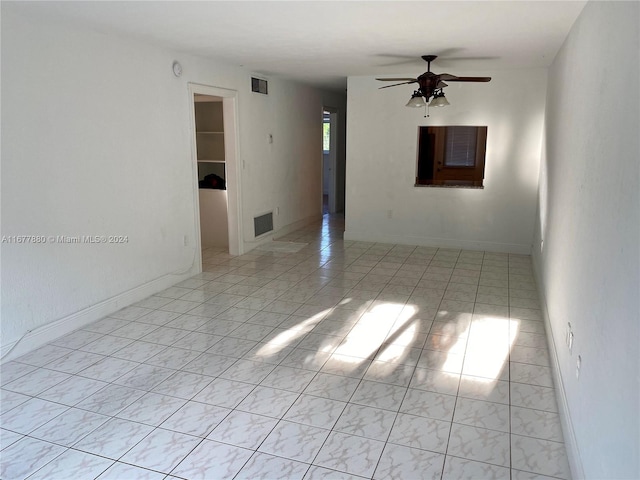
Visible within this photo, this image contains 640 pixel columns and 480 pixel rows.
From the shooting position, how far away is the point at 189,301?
14.3 feet

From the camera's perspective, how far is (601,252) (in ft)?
6.39

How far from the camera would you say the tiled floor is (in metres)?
2.22

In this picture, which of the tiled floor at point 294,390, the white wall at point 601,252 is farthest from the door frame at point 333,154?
the white wall at point 601,252

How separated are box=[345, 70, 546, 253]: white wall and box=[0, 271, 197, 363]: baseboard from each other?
9.97 ft

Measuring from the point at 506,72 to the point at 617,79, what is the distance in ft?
13.6

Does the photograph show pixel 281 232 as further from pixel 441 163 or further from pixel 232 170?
pixel 441 163

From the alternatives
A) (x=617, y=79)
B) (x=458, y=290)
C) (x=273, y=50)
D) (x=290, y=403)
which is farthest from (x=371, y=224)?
(x=617, y=79)

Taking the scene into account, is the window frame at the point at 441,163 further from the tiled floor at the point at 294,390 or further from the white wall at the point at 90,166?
the white wall at the point at 90,166

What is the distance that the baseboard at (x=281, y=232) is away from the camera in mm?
6315

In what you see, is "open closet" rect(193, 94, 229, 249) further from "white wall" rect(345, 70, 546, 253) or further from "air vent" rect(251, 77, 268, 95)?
"white wall" rect(345, 70, 546, 253)

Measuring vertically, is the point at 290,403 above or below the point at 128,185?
below

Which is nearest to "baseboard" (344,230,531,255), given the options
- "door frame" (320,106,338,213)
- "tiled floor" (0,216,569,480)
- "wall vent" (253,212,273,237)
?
"wall vent" (253,212,273,237)

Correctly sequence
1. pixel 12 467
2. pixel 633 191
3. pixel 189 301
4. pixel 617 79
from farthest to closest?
pixel 189 301 < pixel 12 467 < pixel 617 79 < pixel 633 191

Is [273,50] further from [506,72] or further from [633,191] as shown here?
[633,191]
